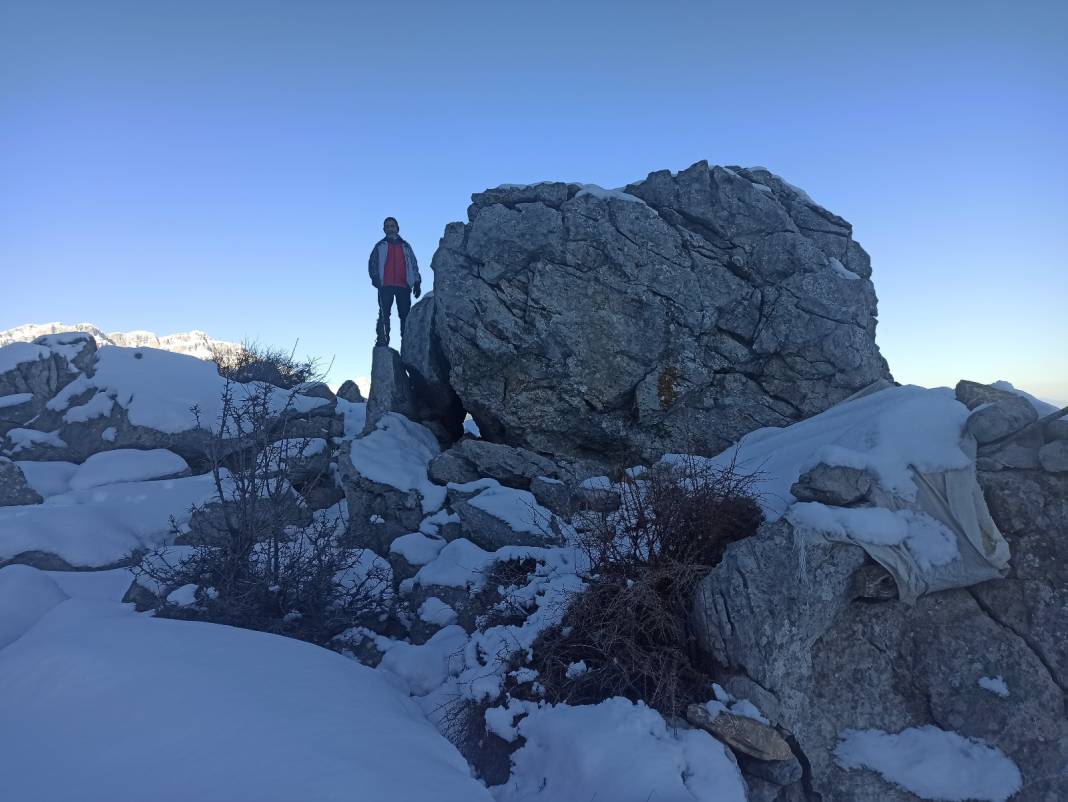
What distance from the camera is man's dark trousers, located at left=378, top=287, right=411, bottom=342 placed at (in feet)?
38.1

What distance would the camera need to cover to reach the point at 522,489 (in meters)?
8.77

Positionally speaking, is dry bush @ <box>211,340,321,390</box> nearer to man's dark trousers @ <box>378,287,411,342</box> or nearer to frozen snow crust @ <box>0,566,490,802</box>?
man's dark trousers @ <box>378,287,411,342</box>

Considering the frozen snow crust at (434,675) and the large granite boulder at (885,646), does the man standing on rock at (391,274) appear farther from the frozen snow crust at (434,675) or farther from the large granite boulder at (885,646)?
the large granite boulder at (885,646)

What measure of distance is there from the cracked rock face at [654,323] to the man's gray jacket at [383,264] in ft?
6.87

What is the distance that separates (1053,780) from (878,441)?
95.4 inches

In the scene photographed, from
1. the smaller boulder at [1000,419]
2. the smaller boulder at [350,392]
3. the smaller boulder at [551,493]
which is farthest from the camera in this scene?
the smaller boulder at [350,392]

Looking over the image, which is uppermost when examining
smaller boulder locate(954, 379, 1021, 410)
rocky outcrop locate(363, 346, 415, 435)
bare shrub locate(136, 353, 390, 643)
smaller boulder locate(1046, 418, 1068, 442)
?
smaller boulder locate(954, 379, 1021, 410)

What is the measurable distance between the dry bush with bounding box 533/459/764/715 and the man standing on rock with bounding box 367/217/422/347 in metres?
7.16

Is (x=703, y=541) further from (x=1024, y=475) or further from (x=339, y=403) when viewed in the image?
(x=339, y=403)

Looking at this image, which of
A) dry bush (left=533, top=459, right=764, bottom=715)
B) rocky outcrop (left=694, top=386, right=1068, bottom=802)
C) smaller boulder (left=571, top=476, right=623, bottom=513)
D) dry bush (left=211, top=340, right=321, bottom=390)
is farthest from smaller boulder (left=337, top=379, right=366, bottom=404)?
rocky outcrop (left=694, top=386, right=1068, bottom=802)

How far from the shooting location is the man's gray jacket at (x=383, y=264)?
11570mm

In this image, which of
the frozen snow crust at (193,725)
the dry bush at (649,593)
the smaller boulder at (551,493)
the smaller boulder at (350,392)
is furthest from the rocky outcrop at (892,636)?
the smaller boulder at (350,392)

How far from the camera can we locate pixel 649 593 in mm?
4793

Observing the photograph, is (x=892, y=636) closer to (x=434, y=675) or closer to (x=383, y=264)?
(x=434, y=675)
